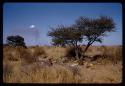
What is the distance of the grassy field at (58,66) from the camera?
4.59m

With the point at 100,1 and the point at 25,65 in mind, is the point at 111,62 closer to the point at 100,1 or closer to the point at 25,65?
the point at 25,65

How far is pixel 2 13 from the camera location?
Result: 155 inches

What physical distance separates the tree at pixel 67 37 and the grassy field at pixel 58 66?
237mm

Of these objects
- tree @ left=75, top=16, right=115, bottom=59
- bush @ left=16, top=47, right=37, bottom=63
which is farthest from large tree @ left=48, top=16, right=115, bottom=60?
bush @ left=16, top=47, right=37, bottom=63

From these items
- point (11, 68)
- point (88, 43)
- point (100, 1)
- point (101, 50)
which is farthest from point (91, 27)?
point (100, 1)

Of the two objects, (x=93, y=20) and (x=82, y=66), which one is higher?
(x=93, y=20)

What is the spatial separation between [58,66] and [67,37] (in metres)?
1.60

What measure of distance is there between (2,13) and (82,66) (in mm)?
2615

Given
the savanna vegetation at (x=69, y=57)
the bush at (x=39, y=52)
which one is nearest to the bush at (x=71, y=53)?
the savanna vegetation at (x=69, y=57)

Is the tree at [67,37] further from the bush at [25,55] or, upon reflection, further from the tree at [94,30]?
the bush at [25,55]

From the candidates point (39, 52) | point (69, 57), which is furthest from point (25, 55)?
point (69, 57)

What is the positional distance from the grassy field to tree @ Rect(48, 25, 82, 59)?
0.24 metres

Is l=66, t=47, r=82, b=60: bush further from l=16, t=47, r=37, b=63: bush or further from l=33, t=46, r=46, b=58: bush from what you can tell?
l=16, t=47, r=37, b=63: bush

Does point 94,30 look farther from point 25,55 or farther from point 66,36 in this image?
point 25,55
